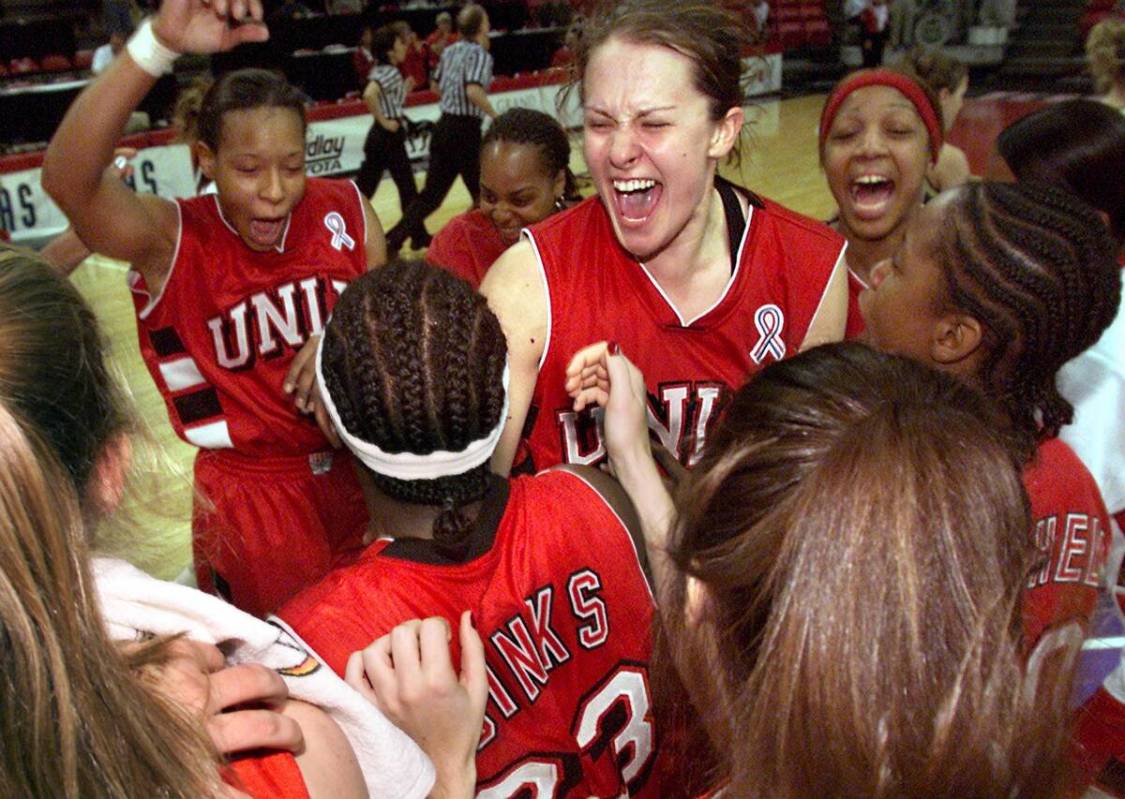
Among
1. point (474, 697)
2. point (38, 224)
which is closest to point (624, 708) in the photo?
point (474, 697)

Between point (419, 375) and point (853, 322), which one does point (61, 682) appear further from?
point (853, 322)

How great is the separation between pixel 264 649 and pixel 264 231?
73.1 inches

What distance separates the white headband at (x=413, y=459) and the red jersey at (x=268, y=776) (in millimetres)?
505

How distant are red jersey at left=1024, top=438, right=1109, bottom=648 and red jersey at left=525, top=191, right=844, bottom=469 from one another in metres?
0.66

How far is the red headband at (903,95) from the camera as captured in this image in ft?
9.66

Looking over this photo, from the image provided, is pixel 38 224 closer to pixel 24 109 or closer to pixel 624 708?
pixel 24 109

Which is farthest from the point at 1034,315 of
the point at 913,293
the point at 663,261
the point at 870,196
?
the point at 870,196

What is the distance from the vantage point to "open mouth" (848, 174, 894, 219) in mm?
2994

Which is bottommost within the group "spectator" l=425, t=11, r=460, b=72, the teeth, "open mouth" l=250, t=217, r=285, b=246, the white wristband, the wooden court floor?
the wooden court floor

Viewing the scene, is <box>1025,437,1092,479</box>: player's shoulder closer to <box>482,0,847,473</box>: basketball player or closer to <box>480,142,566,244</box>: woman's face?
<box>482,0,847,473</box>: basketball player

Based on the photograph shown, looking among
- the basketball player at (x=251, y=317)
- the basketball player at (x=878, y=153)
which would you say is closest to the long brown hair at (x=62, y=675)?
the basketball player at (x=251, y=317)

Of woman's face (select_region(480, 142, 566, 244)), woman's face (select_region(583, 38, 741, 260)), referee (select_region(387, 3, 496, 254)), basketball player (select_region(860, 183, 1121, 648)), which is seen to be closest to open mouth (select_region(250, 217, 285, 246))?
woman's face (select_region(480, 142, 566, 244))

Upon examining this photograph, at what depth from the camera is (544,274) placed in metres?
2.09

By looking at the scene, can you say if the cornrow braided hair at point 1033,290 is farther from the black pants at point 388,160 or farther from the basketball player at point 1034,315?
the black pants at point 388,160
